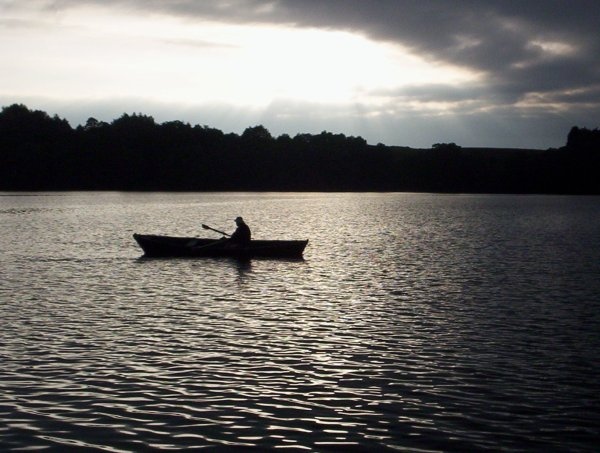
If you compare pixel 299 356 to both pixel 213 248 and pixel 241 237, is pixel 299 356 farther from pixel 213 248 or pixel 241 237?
pixel 213 248

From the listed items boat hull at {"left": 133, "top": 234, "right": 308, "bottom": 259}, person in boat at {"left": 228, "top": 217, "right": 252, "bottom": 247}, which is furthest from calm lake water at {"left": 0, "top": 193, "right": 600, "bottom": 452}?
person in boat at {"left": 228, "top": 217, "right": 252, "bottom": 247}

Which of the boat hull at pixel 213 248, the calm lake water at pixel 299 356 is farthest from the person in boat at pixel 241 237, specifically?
the calm lake water at pixel 299 356

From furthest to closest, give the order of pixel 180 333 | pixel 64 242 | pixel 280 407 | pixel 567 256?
pixel 64 242 < pixel 567 256 < pixel 180 333 < pixel 280 407

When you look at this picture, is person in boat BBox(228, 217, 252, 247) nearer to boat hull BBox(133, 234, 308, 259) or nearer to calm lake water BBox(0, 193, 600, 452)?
boat hull BBox(133, 234, 308, 259)

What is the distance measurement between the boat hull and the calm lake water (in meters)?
2.57

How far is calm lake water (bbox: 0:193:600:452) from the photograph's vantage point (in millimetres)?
12836

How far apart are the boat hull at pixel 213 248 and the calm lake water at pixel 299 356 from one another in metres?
2.57

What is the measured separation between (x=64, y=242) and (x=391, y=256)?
76.2 feet

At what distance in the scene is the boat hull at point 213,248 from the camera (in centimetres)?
4219

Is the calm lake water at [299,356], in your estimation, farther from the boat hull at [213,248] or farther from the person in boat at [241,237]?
the person in boat at [241,237]

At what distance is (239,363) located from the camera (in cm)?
1756

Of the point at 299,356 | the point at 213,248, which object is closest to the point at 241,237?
the point at 213,248

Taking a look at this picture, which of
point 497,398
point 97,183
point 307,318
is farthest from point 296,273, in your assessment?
point 97,183

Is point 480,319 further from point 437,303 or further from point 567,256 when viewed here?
point 567,256
